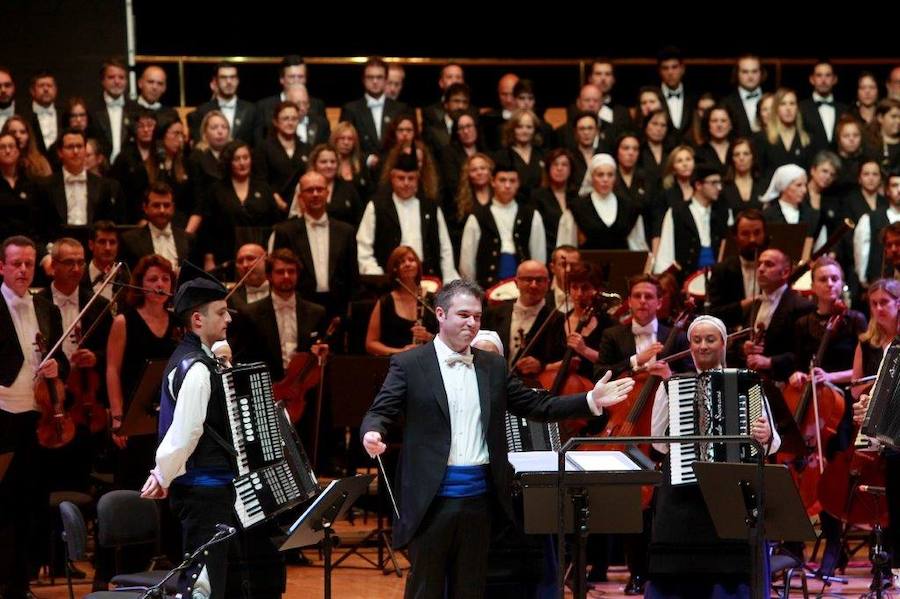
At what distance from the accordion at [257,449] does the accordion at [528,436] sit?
100 centimetres

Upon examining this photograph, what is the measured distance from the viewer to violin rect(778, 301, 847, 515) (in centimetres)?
714

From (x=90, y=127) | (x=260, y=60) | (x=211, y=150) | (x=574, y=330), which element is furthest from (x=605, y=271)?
(x=260, y=60)

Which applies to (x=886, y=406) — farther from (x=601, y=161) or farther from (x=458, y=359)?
(x=601, y=161)

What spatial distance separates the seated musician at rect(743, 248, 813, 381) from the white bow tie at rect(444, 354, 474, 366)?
3.00 meters

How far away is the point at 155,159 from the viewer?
33.0 feet

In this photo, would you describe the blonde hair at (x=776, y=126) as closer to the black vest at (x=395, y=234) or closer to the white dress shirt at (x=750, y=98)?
the white dress shirt at (x=750, y=98)

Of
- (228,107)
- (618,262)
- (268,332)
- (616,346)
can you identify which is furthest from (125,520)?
(228,107)

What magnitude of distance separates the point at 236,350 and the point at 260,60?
543cm

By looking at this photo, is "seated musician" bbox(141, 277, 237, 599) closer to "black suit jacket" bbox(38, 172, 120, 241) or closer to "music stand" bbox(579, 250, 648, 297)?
"music stand" bbox(579, 250, 648, 297)

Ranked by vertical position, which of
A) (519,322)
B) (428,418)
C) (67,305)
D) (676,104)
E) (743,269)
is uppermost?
(676,104)


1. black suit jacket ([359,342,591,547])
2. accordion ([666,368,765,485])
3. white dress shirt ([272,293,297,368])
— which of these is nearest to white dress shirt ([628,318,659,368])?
white dress shirt ([272,293,297,368])

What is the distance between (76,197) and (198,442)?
4431mm

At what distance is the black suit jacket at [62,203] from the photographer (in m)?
9.28

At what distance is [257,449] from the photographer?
544 centimetres
